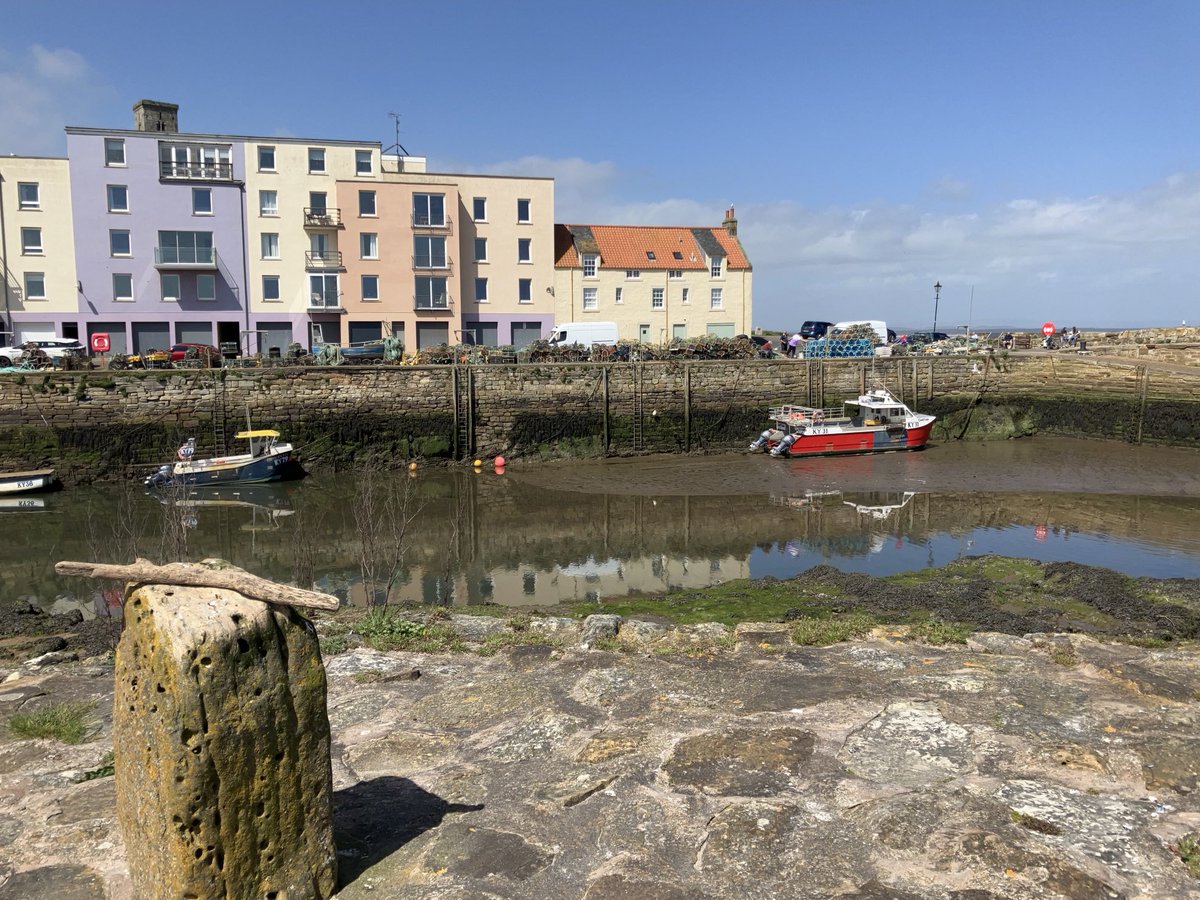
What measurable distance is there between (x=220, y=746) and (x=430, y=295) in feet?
138

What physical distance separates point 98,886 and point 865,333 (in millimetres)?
45617

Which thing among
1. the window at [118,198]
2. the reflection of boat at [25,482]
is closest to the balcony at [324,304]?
the window at [118,198]

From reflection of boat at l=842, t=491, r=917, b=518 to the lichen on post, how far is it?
21.0 metres

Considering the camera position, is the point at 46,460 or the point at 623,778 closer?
the point at 623,778

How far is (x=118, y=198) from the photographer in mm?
42438

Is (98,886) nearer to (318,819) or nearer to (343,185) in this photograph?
(318,819)

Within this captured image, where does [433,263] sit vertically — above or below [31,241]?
below

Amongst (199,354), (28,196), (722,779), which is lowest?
(722,779)

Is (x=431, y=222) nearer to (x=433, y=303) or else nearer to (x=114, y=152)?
(x=433, y=303)

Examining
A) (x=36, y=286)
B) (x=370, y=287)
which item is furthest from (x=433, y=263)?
(x=36, y=286)

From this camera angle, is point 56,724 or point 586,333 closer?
point 56,724

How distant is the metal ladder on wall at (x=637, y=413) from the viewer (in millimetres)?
34156

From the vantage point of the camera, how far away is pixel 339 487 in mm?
28641

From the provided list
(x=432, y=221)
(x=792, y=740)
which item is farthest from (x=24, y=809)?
(x=432, y=221)
